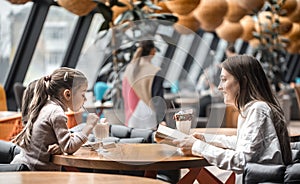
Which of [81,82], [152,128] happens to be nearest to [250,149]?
[81,82]

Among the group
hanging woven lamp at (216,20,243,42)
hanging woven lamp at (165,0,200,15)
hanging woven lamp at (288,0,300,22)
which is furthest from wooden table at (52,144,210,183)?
hanging woven lamp at (216,20,243,42)

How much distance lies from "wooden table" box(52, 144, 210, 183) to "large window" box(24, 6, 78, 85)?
18.1ft

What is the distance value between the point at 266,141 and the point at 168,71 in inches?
94.1

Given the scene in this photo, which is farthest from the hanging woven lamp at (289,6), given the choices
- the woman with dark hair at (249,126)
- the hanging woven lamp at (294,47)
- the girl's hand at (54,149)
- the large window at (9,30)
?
the girl's hand at (54,149)

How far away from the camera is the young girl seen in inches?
140

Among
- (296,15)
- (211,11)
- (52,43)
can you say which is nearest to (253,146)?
(211,11)

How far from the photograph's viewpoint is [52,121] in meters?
3.61

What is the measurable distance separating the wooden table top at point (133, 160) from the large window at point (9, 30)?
5.14 metres

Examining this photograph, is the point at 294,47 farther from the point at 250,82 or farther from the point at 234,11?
the point at 250,82

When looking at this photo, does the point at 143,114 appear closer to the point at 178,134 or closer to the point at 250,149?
the point at 178,134

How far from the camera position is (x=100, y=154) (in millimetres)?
3523

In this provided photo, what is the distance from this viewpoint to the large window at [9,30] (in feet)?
27.6

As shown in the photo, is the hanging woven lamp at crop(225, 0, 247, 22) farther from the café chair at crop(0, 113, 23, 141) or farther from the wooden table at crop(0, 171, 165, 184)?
the wooden table at crop(0, 171, 165, 184)

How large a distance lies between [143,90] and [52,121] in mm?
2212
